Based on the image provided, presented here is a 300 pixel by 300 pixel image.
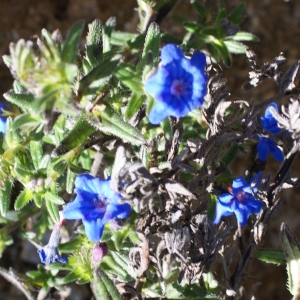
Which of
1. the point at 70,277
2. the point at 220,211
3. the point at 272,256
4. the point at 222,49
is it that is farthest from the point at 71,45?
the point at 272,256

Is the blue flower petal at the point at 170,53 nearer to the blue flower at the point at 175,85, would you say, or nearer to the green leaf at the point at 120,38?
the blue flower at the point at 175,85

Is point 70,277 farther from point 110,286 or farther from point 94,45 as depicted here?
point 94,45

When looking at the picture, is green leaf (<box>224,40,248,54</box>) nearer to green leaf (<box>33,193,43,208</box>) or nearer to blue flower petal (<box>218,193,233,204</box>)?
blue flower petal (<box>218,193,233,204</box>)

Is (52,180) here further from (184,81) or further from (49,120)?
(184,81)

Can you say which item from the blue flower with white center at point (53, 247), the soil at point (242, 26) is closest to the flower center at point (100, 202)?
the blue flower with white center at point (53, 247)

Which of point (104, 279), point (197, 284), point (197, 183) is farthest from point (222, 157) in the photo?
point (104, 279)

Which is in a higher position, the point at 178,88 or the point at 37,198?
the point at 178,88
